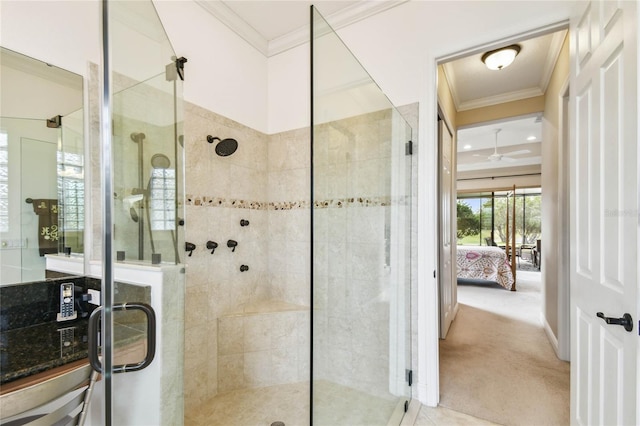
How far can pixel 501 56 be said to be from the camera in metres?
2.65

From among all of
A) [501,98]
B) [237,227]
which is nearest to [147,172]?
[237,227]

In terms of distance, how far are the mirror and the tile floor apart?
1.36m

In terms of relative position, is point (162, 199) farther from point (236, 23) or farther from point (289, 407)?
point (236, 23)

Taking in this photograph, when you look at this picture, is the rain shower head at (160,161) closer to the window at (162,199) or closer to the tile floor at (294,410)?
Answer: the window at (162,199)

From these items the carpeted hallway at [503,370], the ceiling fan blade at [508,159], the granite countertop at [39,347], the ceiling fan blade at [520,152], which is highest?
the ceiling fan blade at [520,152]

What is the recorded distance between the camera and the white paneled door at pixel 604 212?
1.04 m

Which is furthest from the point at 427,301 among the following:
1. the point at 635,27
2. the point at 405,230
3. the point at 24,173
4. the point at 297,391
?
the point at 24,173

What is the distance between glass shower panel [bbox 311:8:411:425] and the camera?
3.73 ft

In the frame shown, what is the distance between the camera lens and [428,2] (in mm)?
2080

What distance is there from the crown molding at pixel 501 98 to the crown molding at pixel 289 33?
226 centimetres

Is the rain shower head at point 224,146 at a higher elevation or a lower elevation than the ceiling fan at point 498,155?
lower

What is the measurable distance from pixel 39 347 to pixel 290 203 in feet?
6.13

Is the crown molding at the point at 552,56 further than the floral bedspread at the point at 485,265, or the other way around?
the floral bedspread at the point at 485,265

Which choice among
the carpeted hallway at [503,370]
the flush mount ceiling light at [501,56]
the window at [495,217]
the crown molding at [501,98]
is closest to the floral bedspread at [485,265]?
the carpeted hallway at [503,370]
